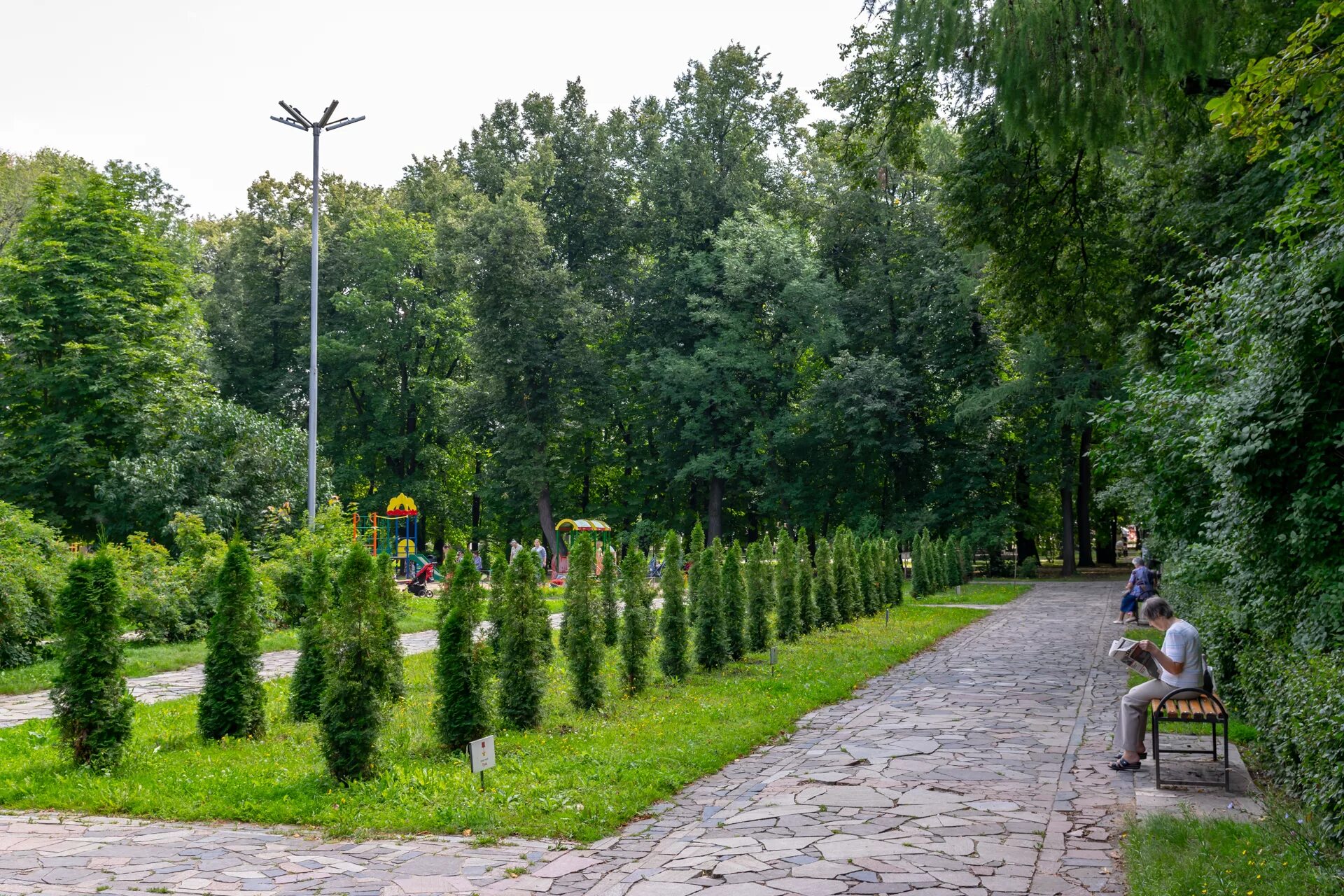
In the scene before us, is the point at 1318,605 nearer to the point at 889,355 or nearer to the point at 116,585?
the point at 116,585

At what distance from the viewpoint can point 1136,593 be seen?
20.3 metres

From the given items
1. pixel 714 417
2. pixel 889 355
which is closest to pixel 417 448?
pixel 714 417

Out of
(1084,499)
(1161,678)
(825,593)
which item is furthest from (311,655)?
(1084,499)

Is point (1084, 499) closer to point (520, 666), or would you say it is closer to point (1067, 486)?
point (1067, 486)

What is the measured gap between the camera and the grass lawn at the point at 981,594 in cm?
2716

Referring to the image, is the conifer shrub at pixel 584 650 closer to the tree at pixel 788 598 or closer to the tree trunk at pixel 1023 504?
the tree at pixel 788 598

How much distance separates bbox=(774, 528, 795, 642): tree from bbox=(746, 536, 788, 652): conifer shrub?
45cm

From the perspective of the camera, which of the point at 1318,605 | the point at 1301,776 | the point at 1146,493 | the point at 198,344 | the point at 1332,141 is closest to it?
the point at 1301,776

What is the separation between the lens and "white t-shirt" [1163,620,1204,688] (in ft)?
26.8

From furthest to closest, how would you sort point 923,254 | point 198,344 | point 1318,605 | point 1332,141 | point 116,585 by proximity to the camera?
point 923,254
point 198,344
point 116,585
point 1318,605
point 1332,141

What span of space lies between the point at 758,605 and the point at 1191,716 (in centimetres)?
891

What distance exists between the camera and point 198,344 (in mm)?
30969

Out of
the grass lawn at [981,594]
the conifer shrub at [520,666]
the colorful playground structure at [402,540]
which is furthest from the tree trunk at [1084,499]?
the conifer shrub at [520,666]

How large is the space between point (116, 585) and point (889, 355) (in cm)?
3635
